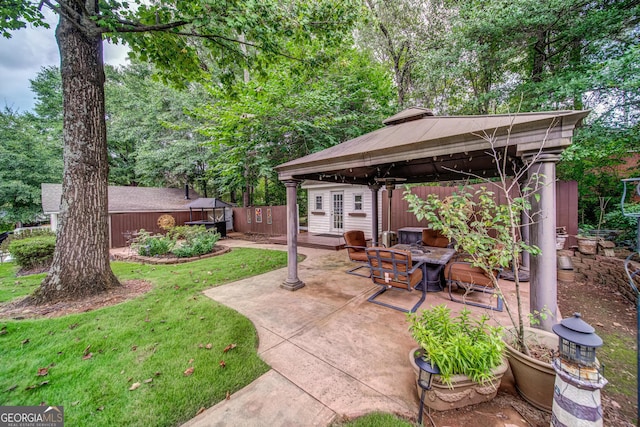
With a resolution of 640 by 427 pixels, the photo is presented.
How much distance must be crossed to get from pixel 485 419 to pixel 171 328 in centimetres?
358

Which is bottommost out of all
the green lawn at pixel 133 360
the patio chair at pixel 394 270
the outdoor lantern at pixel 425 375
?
the green lawn at pixel 133 360

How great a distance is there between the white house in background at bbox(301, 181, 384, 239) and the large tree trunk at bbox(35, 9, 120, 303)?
6742mm

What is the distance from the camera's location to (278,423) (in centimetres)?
176

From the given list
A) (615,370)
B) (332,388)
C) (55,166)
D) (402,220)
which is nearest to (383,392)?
(332,388)

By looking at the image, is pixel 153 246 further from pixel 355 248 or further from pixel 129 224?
pixel 355 248

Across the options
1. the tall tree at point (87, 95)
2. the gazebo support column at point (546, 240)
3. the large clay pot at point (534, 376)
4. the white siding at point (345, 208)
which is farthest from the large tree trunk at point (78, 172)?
the white siding at point (345, 208)

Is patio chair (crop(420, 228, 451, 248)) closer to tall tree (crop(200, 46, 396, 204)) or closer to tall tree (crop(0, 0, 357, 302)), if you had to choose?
tall tree (crop(200, 46, 396, 204))

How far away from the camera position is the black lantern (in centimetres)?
142

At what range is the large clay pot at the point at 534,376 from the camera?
5.65 feet

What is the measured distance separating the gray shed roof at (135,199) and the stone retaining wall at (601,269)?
607 inches

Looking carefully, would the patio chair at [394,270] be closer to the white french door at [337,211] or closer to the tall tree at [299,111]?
the tall tree at [299,111]

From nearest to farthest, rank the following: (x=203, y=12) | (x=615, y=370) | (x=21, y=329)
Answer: (x=615, y=370)
(x=21, y=329)
(x=203, y=12)

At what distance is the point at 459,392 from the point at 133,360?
10.5ft

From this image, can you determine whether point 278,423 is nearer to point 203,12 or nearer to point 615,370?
point 615,370
